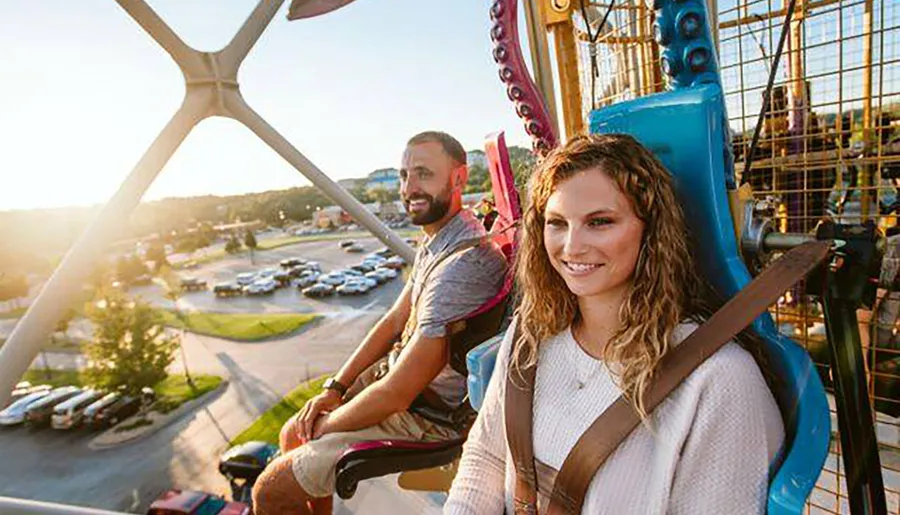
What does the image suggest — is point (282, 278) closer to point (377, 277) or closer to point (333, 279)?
point (333, 279)

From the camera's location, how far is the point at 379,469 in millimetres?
1172

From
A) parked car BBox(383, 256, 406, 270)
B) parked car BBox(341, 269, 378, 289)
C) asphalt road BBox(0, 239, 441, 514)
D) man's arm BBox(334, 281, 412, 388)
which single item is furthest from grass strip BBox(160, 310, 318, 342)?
man's arm BBox(334, 281, 412, 388)

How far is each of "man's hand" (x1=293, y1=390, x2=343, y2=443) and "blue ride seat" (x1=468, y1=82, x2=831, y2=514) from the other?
3.25 feet

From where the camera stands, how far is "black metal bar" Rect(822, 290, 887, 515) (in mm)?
643

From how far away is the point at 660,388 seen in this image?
63 cm

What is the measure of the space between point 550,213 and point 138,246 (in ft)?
81.1

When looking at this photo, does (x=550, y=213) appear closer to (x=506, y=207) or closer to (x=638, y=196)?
(x=638, y=196)

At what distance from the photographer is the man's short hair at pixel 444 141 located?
1.42 meters

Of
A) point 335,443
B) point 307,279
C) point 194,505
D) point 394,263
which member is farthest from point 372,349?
point 394,263

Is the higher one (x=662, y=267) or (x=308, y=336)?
(x=662, y=267)

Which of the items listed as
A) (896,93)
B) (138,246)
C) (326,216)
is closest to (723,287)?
(896,93)

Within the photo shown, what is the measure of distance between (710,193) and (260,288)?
16.8 meters

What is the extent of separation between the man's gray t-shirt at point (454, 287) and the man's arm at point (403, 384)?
0.03 meters

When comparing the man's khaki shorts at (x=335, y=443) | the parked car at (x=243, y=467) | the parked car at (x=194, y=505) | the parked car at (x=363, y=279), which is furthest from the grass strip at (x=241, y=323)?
the man's khaki shorts at (x=335, y=443)
